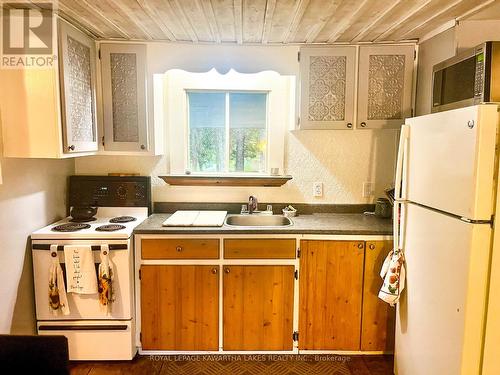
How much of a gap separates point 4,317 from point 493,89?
9.11 ft

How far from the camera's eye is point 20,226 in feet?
7.14

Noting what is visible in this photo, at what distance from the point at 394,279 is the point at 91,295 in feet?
6.12

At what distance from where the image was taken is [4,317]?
2.07 m

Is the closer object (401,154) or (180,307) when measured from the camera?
(401,154)

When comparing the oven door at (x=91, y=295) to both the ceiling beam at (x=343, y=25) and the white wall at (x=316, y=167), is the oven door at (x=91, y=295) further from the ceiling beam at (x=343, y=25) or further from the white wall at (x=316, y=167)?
the ceiling beam at (x=343, y=25)

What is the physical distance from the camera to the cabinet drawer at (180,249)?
238 cm

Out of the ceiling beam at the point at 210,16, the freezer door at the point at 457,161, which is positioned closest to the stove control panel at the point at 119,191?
the ceiling beam at the point at 210,16

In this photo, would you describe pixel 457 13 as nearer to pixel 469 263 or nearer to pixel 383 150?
pixel 383 150

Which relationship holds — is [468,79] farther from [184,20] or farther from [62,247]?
[62,247]

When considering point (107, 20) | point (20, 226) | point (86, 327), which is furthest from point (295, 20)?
point (86, 327)

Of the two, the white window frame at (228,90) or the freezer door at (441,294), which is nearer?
the freezer door at (441,294)

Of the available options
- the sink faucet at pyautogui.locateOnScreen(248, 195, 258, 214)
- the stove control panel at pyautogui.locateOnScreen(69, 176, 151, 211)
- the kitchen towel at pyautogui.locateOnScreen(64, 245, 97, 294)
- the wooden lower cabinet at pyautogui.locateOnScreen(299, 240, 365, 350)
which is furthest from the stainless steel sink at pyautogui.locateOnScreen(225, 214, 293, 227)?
the kitchen towel at pyautogui.locateOnScreen(64, 245, 97, 294)

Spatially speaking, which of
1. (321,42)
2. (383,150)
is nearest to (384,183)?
(383,150)

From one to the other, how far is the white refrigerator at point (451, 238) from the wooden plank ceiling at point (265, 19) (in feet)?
2.16
